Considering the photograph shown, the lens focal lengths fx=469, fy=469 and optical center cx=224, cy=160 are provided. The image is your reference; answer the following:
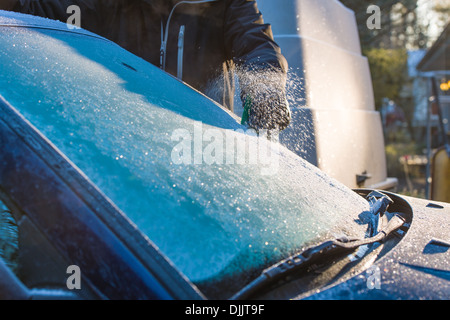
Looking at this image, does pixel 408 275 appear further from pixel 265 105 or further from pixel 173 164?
pixel 265 105

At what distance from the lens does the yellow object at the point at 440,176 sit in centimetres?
495

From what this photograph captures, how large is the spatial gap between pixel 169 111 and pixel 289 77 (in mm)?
1636

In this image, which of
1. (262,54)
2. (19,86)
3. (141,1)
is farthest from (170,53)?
A: (19,86)

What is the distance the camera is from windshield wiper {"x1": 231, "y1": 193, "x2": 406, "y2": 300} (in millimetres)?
910

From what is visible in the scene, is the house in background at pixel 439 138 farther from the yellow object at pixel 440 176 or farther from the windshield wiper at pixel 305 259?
the windshield wiper at pixel 305 259

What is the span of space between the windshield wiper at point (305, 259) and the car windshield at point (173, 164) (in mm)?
38

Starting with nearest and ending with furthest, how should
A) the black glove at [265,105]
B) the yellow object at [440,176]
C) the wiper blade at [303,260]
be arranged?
the wiper blade at [303,260] → the black glove at [265,105] → the yellow object at [440,176]

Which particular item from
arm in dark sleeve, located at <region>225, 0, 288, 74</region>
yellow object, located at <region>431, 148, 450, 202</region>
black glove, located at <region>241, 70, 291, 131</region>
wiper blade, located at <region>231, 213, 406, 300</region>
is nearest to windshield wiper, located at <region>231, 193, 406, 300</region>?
wiper blade, located at <region>231, 213, 406, 300</region>

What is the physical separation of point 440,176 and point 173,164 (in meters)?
4.69

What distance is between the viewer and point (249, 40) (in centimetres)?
242

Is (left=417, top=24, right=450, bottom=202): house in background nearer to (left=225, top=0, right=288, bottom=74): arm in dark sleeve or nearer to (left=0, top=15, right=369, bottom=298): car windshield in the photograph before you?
(left=225, top=0, right=288, bottom=74): arm in dark sleeve

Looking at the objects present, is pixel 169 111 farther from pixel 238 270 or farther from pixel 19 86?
pixel 238 270

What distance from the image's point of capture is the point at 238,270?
94cm

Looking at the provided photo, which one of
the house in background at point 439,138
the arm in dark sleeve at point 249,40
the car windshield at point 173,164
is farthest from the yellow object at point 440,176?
the car windshield at point 173,164
